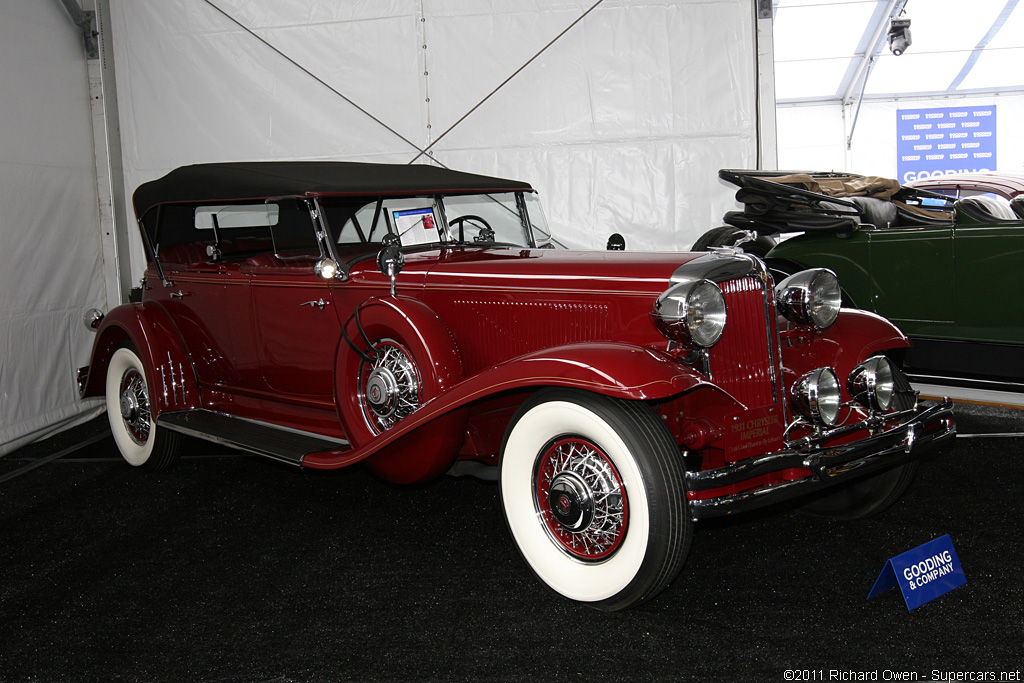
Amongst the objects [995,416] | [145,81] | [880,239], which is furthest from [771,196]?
[145,81]

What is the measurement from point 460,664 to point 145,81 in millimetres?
5630

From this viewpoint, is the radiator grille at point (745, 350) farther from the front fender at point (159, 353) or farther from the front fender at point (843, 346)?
the front fender at point (159, 353)

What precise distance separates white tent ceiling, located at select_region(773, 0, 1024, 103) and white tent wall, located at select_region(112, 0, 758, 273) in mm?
6973

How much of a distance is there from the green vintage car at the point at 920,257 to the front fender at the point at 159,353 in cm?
290

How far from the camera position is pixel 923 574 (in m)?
2.61

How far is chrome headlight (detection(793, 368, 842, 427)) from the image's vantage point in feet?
9.20

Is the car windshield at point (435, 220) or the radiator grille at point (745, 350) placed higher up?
the car windshield at point (435, 220)

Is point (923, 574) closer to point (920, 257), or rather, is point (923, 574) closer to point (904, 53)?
point (920, 257)

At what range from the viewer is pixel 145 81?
6.42 m

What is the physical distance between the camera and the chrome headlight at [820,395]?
2.80 meters

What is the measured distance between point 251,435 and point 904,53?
14.1m

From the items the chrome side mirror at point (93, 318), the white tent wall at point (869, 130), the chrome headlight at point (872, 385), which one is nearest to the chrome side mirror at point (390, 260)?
the chrome headlight at point (872, 385)

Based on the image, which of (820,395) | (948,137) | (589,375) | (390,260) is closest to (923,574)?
(820,395)

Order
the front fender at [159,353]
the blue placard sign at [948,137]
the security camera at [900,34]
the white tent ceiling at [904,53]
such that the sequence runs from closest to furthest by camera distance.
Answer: the front fender at [159,353], the security camera at [900,34], the white tent ceiling at [904,53], the blue placard sign at [948,137]
